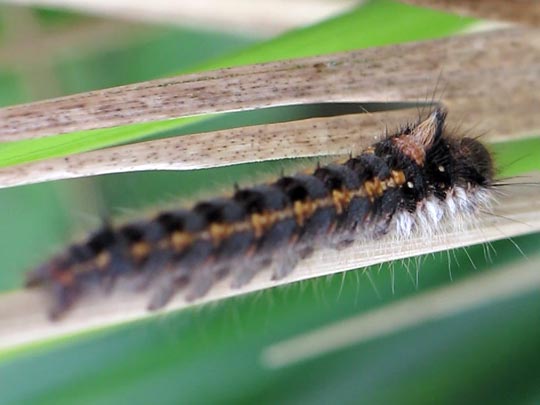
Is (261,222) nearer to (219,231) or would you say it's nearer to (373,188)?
(219,231)

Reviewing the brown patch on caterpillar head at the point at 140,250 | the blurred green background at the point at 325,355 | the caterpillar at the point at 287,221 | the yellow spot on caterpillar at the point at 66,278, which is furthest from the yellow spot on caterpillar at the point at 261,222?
the yellow spot on caterpillar at the point at 66,278

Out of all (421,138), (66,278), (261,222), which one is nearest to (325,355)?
(421,138)

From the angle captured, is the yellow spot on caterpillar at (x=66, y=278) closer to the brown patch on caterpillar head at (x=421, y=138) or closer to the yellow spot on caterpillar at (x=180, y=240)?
the yellow spot on caterpillar at (x=180, y=240)

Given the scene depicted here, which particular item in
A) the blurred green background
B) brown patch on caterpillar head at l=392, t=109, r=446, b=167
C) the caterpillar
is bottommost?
the blurred green background

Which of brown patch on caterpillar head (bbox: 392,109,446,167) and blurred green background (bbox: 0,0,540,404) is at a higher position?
brown patch on caterpillar head (bbox: 392,109,446,167)

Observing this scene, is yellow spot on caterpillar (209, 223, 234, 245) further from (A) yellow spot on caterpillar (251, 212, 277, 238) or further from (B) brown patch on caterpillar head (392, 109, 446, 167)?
(B) brown patch on caterpillar head (392, 109, 446, 167)

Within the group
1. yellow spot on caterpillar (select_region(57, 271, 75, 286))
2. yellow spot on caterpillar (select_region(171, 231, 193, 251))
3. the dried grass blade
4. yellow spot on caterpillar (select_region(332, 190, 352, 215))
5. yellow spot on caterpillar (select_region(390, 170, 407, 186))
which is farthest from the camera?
yellow spot on caterpillar (select_region(390, 170, 407, 186))

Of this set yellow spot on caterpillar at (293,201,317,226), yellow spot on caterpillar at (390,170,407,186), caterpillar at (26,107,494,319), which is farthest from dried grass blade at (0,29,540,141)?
yellow spot on caterpillar at (293,201,317,226)

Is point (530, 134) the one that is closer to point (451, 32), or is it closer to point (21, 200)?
point (451, 32)
